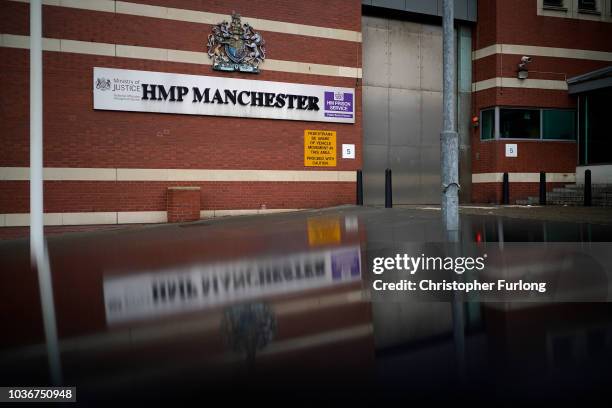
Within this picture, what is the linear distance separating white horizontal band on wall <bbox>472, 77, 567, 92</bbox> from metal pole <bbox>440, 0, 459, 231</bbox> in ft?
36.4

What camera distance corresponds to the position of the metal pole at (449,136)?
27.7 ft

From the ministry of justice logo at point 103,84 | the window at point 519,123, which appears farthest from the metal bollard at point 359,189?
the ministry of justice logo at point 103,84

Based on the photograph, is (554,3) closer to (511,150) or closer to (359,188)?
(511,150)

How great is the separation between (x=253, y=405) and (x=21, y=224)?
1232cm

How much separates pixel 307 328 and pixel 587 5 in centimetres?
2034

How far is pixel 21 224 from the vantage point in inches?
504

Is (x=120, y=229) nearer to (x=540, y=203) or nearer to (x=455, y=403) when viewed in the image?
(x=455, y=403)

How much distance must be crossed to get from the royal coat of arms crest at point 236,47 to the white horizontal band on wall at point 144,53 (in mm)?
286

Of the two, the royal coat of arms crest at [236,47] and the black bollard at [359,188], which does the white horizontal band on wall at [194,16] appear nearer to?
the royal coat of arms crest at [236,47]

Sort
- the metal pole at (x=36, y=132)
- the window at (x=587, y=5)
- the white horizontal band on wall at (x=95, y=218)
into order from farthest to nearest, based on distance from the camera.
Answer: the window at (x=587, y=5) → the white horizontal band on wall at (x=95, y=218) → the metal pole at (x=36, y=132)

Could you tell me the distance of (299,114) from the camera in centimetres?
1567

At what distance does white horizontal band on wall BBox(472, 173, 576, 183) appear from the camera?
18.7 metres

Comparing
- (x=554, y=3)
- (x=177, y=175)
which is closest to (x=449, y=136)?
(x=177, y=175)

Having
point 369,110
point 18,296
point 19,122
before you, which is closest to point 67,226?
point 19,122
